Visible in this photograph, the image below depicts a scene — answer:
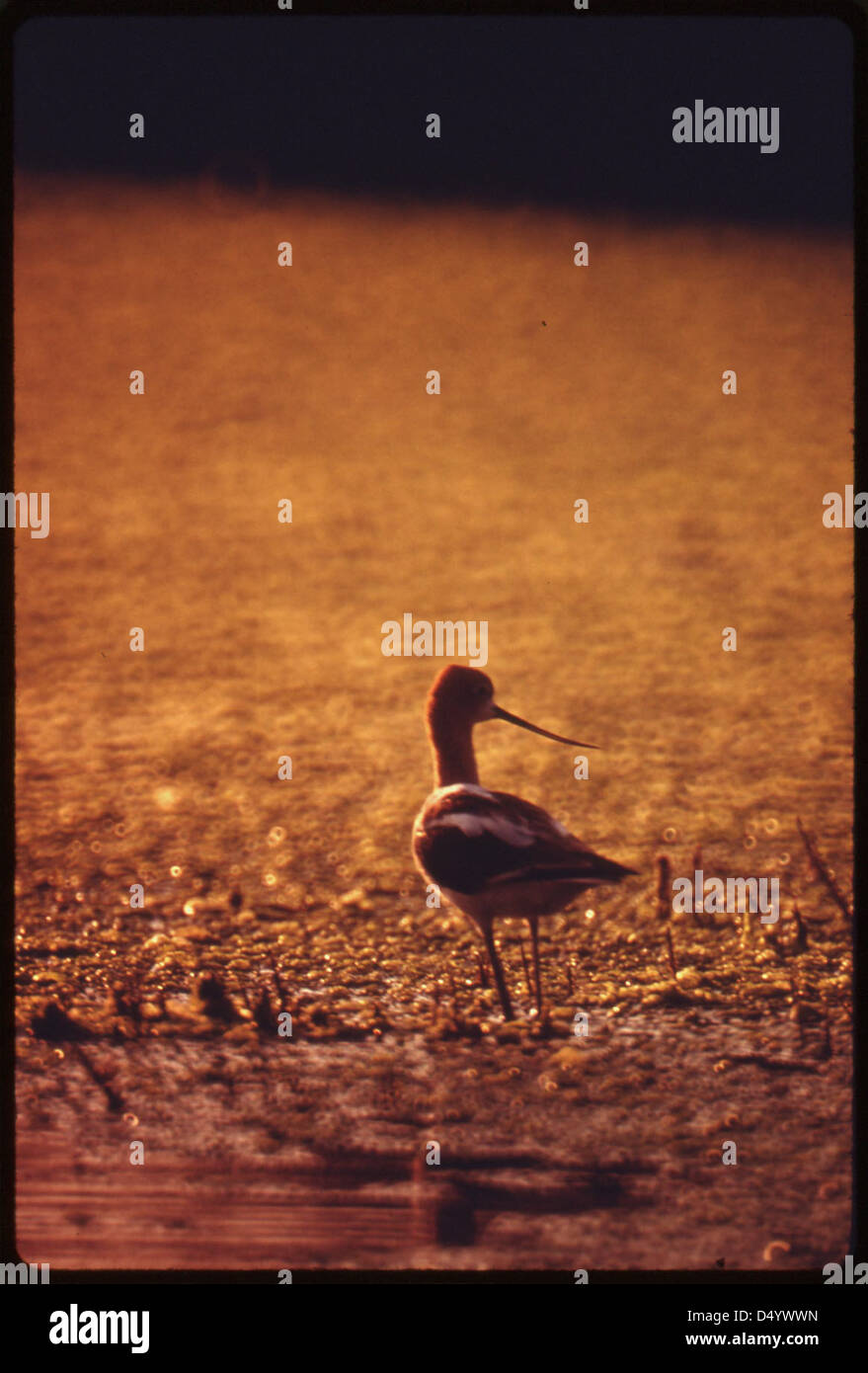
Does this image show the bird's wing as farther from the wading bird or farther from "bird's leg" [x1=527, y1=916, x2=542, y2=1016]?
"bird's leg" [x1=527, y1=916, x2=542, y2=1016]

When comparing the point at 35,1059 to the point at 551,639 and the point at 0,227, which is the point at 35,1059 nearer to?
the point at 0,227

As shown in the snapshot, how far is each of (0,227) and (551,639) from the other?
2.34 meters

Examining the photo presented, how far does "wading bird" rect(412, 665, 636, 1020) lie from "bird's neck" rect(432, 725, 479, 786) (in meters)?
0.08

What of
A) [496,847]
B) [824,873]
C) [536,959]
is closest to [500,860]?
[496,847]

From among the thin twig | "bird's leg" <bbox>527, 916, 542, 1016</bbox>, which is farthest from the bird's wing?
the thin twig

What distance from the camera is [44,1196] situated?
6.08 feet

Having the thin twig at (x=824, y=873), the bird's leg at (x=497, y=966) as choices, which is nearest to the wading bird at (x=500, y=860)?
the bird's leg at (x=497, y=966)

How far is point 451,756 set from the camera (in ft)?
8.16

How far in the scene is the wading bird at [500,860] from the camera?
2.24 m

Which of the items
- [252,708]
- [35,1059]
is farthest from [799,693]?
[35,1059]

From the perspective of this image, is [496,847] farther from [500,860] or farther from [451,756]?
[451,756]

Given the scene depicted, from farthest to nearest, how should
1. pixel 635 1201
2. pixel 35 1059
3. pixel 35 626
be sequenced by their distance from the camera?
pixel 35 626, pixel 35 1059, pixel 635 1201

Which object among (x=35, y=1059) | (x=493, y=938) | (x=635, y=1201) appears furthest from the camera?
(x=493, y=938)

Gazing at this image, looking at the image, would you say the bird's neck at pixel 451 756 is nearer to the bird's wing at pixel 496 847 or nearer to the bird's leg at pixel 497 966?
the bird's wing at pixel 496 847
